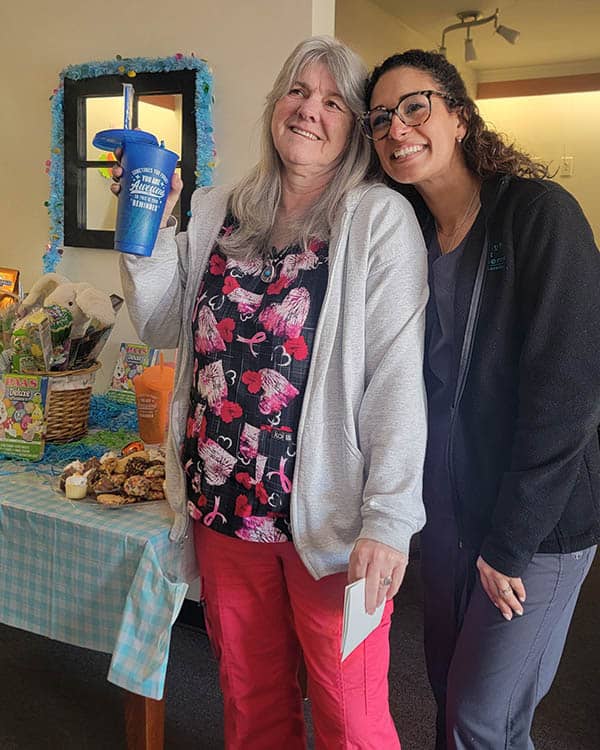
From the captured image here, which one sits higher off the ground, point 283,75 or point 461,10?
point 461,10

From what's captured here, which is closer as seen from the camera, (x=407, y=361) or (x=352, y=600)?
(x=352, y=600)

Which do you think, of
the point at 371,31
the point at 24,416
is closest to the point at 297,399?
the point at 24,416

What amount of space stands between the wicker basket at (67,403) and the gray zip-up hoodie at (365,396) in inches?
38.0

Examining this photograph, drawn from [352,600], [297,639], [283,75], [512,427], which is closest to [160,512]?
[297,639]

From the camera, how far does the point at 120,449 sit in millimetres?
2023

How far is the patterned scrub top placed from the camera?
129 cm

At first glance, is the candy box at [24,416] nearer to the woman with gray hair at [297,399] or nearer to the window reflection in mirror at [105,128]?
the woman with gray hair at [297,399]

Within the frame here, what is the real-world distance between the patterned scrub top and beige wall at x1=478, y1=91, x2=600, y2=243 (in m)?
5.00

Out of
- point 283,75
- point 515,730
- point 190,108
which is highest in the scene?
point 190,108

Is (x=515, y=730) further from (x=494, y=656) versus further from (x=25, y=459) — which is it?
(x=25, y=459)

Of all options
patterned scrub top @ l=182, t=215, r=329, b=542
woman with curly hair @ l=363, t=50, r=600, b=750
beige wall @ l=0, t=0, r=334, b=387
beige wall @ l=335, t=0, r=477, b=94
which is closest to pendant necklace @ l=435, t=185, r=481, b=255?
woman with curly hair @ l=363, t=50, r=600, b=750

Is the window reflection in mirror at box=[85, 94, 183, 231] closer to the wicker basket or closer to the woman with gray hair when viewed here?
the wicker basket

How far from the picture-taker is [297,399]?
1.28 meters

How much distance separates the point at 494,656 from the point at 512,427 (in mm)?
373
